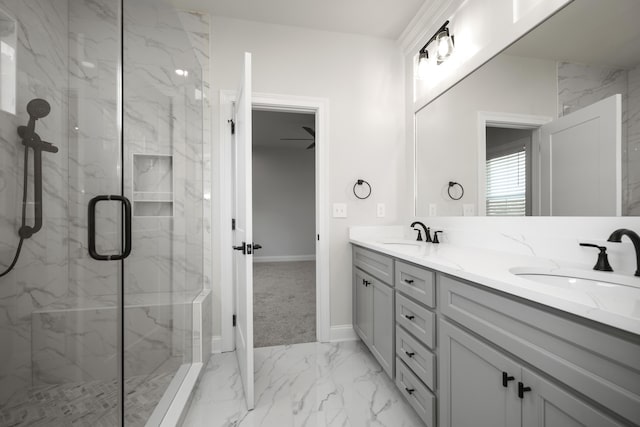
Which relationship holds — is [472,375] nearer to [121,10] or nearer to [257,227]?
A: [121,10]

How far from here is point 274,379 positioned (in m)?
1.87

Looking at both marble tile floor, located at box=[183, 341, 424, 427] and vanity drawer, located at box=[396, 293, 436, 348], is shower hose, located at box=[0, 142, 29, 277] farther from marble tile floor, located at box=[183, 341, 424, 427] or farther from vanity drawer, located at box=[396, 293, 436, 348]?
vanity drawer, located at box=[396, 293, 436, 348]

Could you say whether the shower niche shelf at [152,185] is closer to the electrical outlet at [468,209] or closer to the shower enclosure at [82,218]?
the shower enclosure at [82,218]

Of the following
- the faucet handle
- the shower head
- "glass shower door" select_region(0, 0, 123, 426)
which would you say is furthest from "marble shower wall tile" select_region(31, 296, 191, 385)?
the faucet handle

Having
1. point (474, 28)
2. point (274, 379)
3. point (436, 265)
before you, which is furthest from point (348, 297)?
point (474, 28)

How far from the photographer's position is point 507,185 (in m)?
1.54

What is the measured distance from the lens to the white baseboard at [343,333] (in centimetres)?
240

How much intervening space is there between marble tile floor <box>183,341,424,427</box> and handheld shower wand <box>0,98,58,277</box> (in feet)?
3.98

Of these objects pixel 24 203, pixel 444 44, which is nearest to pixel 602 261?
pixel 444 44

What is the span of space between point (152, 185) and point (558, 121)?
2.00 m

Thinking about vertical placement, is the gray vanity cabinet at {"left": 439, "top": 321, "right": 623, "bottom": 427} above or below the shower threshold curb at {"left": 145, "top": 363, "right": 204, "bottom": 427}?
above

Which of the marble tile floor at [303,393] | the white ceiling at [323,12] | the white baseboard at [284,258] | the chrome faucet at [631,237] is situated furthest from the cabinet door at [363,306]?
the white baseboard at [284,258]

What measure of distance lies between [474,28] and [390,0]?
2.29ft

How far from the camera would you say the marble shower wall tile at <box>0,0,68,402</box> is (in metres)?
0.87
